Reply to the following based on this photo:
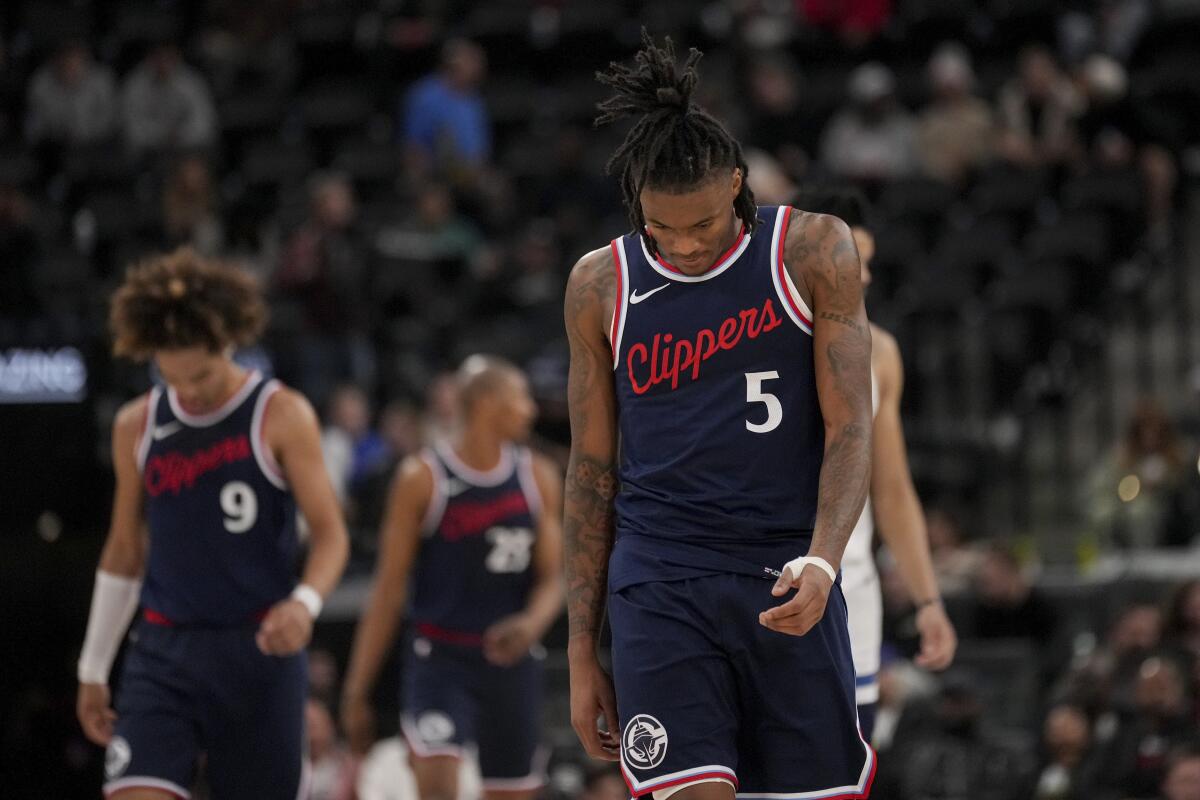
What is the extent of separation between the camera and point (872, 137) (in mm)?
14852

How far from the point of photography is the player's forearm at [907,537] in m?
5.87

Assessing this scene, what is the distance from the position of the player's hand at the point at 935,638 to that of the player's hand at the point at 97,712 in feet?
8.46

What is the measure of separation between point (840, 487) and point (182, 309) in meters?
2.60

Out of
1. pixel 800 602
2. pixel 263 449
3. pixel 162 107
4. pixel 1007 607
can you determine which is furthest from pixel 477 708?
pixel 162 107

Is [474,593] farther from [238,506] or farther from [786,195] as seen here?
Result: [786,195]

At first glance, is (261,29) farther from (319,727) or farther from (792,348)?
(792,348)

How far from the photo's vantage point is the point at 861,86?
14.9 metres

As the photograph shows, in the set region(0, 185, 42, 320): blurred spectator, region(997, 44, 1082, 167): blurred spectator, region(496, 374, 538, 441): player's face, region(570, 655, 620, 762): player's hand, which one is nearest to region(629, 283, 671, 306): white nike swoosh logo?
region(570, 655, 620, 762): player's hand

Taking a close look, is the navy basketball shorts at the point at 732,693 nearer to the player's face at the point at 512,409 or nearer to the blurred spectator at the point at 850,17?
the player's face at the point at 512,409

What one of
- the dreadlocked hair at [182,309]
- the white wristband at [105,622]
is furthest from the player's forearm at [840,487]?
the white wristband at [105,622]

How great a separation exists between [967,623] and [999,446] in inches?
82.1

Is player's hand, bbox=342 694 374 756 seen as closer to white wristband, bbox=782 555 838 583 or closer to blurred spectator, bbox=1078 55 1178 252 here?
white wristband, bbox=782 555 838 583

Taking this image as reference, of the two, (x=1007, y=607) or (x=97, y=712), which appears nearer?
(x=97, y=712)

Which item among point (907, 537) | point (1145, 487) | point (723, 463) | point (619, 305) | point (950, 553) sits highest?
point (619, 305)
